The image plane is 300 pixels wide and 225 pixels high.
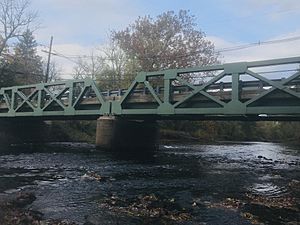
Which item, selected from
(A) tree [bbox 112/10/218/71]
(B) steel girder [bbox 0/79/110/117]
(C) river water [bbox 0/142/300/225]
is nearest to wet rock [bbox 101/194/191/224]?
(C) river water [bbox 0/142/300/225]

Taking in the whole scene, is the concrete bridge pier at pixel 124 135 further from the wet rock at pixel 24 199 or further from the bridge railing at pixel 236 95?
the wet rock at pixel 24 199

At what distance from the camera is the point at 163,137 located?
61250 millimetres

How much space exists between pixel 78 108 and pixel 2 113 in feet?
48.1

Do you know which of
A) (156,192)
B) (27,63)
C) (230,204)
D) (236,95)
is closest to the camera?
(230,204)

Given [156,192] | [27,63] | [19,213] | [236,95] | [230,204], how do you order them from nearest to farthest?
[19,213], [230,204], [156,192], [236,95], [27,63]

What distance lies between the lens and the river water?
1097cm

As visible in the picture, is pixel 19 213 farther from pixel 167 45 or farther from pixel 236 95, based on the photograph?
pixel 167 45

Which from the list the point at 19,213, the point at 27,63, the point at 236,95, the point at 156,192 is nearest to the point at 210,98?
the point at 236,95

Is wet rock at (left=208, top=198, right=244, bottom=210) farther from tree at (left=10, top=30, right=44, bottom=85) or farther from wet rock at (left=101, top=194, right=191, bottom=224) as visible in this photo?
tree at (left=10, top=30, right=44, bottom=85)

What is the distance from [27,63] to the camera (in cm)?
6738

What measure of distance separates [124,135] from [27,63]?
40658mm

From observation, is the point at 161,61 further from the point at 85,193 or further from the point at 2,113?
the point at 85,193

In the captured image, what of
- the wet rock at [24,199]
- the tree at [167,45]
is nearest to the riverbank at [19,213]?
the wet rock at [24,199]

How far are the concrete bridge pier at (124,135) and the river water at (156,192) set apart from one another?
9651mm
